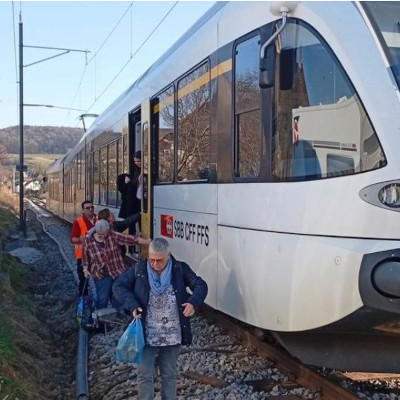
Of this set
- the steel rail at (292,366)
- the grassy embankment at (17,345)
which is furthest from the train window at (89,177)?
the steel rail at (292,366)

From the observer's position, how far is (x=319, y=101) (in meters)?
4.73

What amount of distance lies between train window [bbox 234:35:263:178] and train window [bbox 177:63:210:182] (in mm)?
692

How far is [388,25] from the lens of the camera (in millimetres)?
4621

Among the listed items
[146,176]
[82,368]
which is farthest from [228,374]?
[146,176]

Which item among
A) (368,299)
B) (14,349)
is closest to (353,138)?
(368,299)

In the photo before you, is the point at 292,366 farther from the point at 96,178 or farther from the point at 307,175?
the point at 96,178

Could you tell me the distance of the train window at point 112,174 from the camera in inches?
472

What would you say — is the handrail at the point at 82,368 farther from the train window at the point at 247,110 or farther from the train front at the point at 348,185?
the train window at the point at 247,110

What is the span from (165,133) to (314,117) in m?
3.44

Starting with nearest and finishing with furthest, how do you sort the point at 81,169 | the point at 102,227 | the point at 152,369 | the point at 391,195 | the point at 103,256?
Result: the point at 391,195 < the point at 152,369 < the point at 102,227 < the point at 103,256 < the point at 81,169

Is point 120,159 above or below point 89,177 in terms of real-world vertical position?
above

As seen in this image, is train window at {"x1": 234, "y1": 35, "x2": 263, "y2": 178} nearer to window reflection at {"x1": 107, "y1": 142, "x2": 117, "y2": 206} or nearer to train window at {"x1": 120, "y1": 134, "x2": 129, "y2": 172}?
train window at {"x1": 120, "y1": 134, "x2": 129, "y2": 172}

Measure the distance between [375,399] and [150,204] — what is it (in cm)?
423

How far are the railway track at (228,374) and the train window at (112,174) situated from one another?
4555mm
